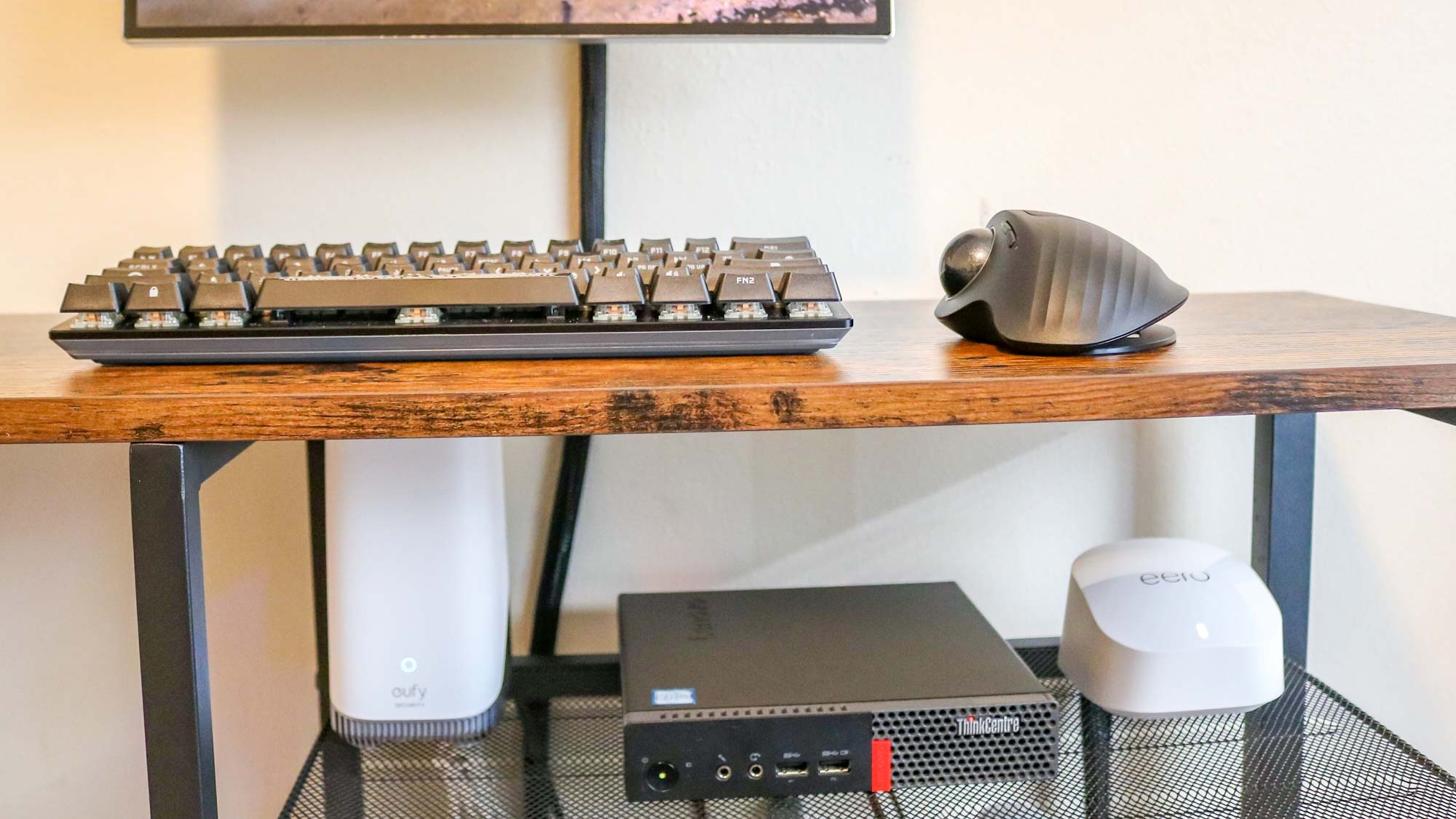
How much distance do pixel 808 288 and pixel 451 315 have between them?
209mm

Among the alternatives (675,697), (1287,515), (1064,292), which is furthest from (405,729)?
(1287,515)

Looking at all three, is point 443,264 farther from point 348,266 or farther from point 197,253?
point 197,253

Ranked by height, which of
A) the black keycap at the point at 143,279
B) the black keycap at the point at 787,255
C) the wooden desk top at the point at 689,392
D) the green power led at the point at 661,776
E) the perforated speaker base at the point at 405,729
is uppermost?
the black keycap at the point at 787,255

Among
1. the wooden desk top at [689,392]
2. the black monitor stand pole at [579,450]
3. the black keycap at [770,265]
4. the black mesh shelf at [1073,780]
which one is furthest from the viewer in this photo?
the black monitor stand pole at [579,450]

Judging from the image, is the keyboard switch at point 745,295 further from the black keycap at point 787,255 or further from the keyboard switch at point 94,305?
the keyboard switch at point 94,305

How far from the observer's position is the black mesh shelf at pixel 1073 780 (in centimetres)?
76

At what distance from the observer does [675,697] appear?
2.40ft

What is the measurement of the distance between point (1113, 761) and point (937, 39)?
2.10 feet

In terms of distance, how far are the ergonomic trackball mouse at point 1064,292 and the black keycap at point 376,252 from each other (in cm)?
38

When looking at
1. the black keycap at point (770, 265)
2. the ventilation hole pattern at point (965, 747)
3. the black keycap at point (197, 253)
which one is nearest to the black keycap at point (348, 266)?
the black keycap at point (197, 253)

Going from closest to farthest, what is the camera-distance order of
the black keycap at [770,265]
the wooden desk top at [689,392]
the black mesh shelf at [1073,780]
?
the wooden desk top at [689,392], the black keycap at [770,265], the black mesh shelf at [1073,780]

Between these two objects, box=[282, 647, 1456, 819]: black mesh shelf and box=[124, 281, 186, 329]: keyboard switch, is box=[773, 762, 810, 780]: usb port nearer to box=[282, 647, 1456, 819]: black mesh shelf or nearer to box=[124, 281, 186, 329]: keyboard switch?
box=[282, 647, 1456, 819]: black mesh shelf

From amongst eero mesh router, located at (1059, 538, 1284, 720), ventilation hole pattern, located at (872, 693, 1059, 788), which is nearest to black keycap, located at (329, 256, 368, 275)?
ventilation hole pattern, located at (872, 693, 1059, 788)

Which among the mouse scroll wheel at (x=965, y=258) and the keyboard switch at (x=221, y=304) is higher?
the mouse scroll wheel at (x=965, y=258)
